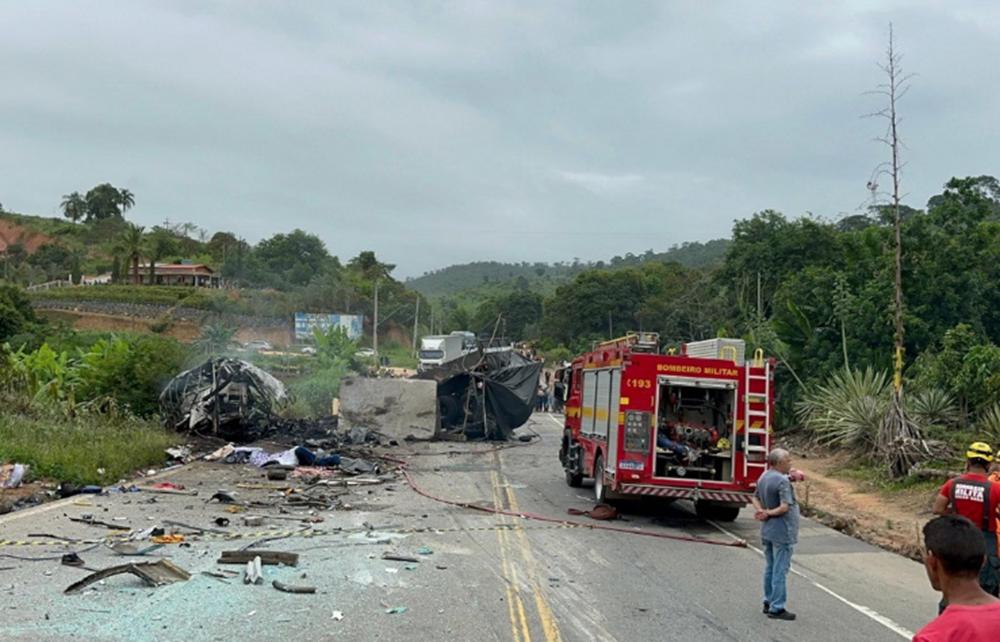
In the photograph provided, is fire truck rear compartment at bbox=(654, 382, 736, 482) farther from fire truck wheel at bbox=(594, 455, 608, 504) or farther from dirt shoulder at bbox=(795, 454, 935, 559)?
dirt shoulder at bbox=(795, 454, 935, 559)

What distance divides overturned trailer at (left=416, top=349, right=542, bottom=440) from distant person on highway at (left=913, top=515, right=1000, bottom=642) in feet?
84.1

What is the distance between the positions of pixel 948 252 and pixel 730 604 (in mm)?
21557

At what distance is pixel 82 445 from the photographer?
18281 mm

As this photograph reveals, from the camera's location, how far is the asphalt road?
7.82 metres

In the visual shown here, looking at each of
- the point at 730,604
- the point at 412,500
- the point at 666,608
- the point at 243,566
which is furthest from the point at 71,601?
the point at 412,500

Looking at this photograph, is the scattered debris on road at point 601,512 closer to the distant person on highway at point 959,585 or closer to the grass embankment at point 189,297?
the distant person on highway at point 959,585

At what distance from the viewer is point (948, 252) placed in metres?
27.3

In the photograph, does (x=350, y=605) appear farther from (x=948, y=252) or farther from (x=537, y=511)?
(x=948, y=252)

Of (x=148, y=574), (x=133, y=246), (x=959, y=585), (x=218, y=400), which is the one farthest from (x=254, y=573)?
(x=133, y=246)

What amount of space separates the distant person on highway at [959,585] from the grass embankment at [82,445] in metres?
15.2

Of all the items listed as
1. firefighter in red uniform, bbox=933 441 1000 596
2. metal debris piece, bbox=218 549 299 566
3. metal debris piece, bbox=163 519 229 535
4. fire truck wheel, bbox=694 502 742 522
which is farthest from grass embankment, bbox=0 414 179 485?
firefighter in red uniform, bbox=933 441 1000 596

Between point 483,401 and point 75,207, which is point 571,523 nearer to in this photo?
point 483,401

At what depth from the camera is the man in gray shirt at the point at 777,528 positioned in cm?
886

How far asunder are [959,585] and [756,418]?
11.1 metres
